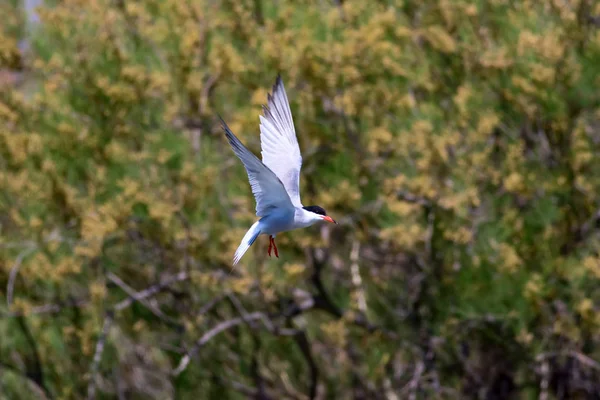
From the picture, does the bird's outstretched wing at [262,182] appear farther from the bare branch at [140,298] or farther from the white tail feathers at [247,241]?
the bare branch at [140,298]

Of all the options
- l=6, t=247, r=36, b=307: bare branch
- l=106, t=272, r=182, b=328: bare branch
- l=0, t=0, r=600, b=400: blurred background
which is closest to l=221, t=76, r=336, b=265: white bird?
l=0, t=0, r=600, b=400: blurred background

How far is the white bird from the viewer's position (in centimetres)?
468

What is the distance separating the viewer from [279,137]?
19.6 ft

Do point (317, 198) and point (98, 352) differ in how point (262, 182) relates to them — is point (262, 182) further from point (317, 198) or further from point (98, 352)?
point (98, 352)

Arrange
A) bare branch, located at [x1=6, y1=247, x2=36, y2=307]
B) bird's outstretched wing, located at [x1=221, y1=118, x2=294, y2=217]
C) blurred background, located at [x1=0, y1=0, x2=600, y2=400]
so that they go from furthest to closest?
1. bare branch, located at [x1=6, y1=247, x2=36, y2=307]
2. blurred background, located at [x1=0, y1=0, x2=600, y2=400]
3. bird's outstretched wing, located at [x1=221, y1=118, x2=294, y2=217]

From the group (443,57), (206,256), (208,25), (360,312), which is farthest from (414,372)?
(208,25)

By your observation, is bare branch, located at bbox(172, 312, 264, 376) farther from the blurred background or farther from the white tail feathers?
the white tail feathers

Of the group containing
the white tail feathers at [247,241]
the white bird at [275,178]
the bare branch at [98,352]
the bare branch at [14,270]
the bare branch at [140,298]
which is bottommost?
the bare branch at [98,352]

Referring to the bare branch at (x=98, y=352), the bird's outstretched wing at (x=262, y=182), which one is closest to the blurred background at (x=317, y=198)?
the bare branch at (x=98, y=352)

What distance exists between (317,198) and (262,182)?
3.40 meters

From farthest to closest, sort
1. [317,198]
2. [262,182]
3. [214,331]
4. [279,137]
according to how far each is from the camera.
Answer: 1. [214,331]
2. [317,198]
3. [279,137]
4. [262,182]

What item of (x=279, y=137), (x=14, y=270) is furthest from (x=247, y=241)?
(x=14, y=270)

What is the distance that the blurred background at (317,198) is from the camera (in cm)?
800

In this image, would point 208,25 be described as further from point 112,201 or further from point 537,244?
point 537,244
